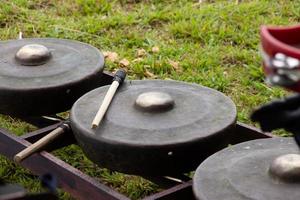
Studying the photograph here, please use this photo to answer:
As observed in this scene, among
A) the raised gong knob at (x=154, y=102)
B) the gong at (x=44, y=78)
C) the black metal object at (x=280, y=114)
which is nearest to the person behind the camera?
the black metal object at (x=280, y=114)

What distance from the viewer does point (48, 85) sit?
7.61 ft

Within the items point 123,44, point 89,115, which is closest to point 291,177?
point 89,115

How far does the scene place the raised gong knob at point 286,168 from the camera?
170 cm

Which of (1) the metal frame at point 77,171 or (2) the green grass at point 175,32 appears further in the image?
(2) the green grass at point 175,32

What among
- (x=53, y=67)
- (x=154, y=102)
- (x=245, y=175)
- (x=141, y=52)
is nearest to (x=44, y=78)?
(x=53, y=67)

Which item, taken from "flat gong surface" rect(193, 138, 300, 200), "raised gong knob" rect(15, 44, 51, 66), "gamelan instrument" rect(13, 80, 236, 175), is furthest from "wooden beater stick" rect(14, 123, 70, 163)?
"flat gong surface" rect(193, 138, 300, 200)

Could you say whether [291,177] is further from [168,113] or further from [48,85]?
[48,85]

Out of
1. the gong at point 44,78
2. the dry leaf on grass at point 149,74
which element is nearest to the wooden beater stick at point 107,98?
the gong at point 44,78

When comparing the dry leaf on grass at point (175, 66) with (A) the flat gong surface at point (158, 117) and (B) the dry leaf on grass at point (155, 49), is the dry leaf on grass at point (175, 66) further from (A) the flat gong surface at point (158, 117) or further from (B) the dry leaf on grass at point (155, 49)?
(A) the flat gong surface at point (158, 117)

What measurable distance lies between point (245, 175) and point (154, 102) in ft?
1.30

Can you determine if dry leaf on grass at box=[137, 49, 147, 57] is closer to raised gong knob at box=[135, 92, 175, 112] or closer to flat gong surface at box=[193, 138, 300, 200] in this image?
raised gong knob at box=[135, 92, 175, 112]

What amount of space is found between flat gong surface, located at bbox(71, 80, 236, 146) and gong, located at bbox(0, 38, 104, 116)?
12cm

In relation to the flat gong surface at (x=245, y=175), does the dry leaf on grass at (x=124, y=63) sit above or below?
below

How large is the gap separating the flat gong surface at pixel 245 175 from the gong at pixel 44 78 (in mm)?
649
